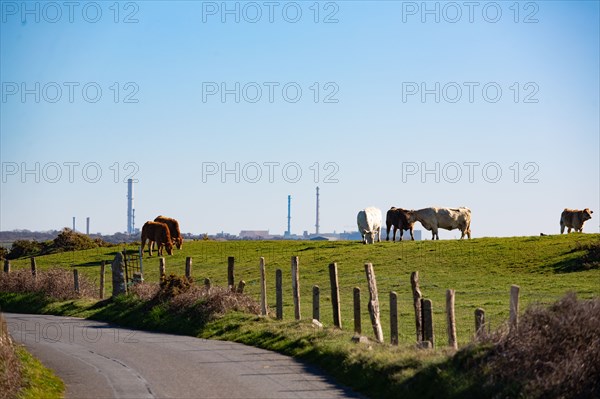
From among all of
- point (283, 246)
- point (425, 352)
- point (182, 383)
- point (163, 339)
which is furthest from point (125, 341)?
point (283, 246)

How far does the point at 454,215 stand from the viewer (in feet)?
243

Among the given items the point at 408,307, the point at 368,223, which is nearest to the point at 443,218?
the point at 368,223

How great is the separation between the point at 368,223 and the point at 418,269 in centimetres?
2131

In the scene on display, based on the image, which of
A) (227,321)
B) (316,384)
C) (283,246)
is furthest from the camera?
(283,246)

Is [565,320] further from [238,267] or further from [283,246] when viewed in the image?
[283,246]

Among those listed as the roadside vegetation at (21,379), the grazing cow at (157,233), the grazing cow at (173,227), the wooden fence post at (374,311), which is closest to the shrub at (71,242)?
the grazing cow at (173,227)

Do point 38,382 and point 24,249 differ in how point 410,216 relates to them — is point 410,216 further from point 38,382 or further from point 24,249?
point 38,382

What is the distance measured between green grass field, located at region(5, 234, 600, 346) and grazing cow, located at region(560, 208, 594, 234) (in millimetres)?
11925

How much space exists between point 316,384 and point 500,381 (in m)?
4.73

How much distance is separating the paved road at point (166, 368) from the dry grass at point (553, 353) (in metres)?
3.36

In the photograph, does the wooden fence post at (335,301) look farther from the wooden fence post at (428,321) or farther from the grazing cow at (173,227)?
the grazing cow at (173,227)

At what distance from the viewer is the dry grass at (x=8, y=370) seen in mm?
18250

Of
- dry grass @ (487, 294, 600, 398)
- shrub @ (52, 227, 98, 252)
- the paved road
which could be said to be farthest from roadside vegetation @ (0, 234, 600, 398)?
shrub @ (52, 227, 98, 252)

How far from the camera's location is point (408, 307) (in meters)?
36.9
